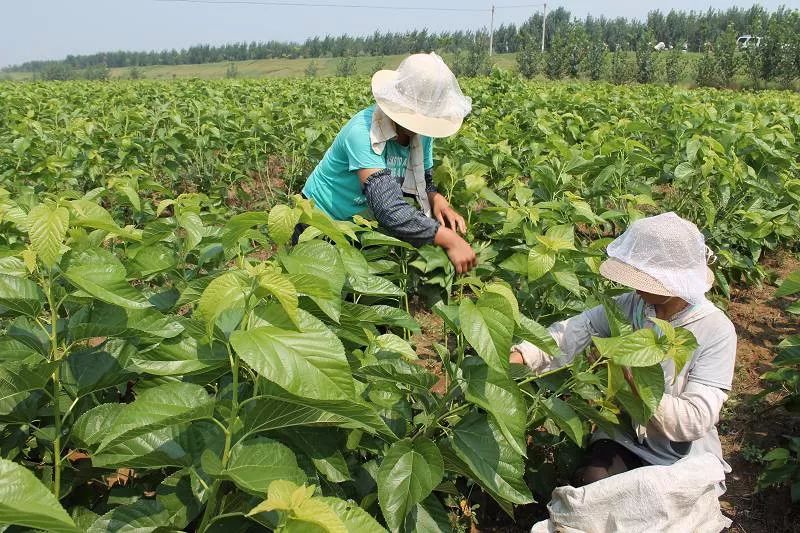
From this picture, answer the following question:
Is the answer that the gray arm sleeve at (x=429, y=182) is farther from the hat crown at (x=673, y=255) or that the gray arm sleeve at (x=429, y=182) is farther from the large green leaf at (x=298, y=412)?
the large green leaf at (x=298, y=412)

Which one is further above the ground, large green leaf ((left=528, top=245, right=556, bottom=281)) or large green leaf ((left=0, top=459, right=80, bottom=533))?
large green leaf ((left=0, top=459, right=80, bottom=533))

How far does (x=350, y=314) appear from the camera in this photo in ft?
5.63

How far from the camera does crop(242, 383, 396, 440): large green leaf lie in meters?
1.17

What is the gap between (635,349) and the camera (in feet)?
5.06

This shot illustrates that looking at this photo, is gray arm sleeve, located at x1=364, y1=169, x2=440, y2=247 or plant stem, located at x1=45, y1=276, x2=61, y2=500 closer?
plant stem, located at x1=45, y1=276, x2=61, y2=500

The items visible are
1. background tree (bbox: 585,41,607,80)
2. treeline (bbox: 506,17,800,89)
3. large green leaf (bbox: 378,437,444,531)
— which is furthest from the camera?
background tree (bbox: 585,41,607,80)

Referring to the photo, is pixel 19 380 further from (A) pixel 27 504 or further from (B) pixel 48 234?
(A) pixel 27 504

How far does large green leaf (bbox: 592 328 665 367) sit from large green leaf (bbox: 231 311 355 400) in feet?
2.49

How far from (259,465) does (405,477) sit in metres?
0.44

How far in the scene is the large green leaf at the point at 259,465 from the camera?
1185 mm

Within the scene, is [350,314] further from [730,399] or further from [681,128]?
[681,128]

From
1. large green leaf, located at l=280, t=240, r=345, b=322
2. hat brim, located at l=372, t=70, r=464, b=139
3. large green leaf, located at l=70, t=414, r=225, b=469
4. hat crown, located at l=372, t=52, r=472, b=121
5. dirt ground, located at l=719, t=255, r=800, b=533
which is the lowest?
dirt ground, located at l=719, t=255, r=800, b=533

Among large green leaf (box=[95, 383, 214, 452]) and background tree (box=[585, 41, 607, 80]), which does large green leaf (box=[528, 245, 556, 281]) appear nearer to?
large green leaf (box=[95, 383, 214, 452])

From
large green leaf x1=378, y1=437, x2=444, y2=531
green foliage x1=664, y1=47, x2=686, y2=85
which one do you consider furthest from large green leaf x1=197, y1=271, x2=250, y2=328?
green foliage x1=664, y1=47, x2=686, y2=85
